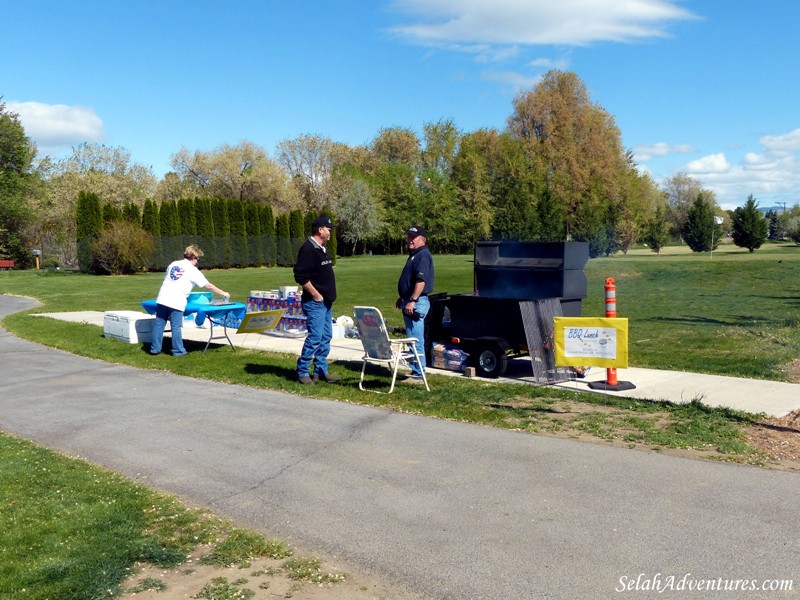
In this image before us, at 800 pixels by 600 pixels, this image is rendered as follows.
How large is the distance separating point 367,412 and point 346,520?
3372mm

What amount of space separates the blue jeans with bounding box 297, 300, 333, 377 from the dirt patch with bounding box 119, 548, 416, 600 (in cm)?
586

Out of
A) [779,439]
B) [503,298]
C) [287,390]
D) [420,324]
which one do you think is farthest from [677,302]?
[779,439]

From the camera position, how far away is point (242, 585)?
4371 mm

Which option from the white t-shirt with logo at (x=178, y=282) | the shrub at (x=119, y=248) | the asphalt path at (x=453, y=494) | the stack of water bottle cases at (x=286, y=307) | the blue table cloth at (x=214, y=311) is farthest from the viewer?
the shrub at (x=119, y=248)

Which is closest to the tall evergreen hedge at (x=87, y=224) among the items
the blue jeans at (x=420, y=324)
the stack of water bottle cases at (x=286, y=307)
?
the stack of water bottle cases at (x=286, y=307)

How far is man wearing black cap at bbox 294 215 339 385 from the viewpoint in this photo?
10.3 m

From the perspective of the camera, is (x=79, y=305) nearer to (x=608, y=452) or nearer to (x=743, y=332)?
(x=743, y=332)

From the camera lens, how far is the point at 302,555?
480cm

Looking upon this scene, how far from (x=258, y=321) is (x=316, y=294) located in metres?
2.82

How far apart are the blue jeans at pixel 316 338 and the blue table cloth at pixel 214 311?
3.31m

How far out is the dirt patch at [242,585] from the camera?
13.9 ft

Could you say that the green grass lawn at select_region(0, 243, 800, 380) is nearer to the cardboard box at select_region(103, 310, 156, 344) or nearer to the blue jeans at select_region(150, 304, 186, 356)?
the cardboard box at select_region(103, 310, 156, 344)
